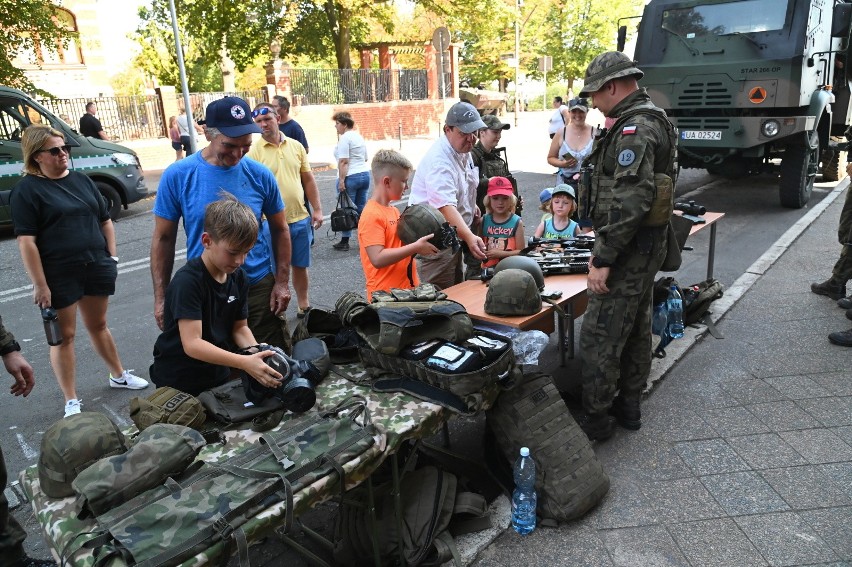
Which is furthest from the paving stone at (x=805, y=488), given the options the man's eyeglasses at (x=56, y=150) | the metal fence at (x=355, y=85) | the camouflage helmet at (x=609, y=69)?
the metal fence at (x=355, y=85)

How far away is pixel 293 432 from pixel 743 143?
827cm

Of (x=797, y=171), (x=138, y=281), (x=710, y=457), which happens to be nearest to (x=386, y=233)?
(x=710, y=457)

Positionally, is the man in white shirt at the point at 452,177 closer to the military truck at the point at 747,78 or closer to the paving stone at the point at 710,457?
the paving stone at the point at 710,457

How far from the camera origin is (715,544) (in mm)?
2602

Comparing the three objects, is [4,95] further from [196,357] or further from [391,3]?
[391,3]

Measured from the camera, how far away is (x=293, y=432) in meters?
2.20

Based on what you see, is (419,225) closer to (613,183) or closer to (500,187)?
(613,183)

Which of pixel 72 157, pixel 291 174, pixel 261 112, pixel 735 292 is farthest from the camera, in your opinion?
pixel 72 157

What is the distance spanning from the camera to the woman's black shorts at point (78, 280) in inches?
146

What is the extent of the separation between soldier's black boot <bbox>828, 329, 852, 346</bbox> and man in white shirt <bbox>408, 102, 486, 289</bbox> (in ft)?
9.27

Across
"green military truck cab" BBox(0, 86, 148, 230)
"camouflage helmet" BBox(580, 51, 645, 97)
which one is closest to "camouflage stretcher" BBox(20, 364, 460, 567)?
"camouflage helmet" BBox(580, 51, 645, 97)

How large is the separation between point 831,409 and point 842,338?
1101 millimetres

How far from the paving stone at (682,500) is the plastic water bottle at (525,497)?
62 centimetres

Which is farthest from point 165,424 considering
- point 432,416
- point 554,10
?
point 554,10
